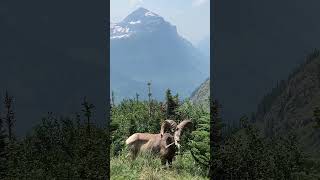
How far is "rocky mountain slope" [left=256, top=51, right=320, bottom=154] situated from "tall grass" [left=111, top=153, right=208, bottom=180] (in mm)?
97420

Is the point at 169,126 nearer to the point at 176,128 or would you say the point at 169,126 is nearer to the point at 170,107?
the point at 176,128

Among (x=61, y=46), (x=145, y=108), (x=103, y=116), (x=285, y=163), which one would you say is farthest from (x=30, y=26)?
(x=285, y=163)

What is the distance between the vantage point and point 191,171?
898 inches

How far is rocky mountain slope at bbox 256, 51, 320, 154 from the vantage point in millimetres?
134750

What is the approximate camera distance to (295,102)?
504ft

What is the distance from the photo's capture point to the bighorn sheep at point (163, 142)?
2264 centimetres

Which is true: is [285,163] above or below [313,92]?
below

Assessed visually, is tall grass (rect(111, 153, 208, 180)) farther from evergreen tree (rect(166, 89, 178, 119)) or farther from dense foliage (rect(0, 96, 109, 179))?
evergreen tree (rect(166, 89, 178, 119))

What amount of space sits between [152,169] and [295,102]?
137313mm

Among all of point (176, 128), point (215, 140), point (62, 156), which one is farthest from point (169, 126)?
point (62, 156)

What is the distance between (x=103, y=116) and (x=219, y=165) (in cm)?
1002

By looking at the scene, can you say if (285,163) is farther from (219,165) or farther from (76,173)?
(76,173)

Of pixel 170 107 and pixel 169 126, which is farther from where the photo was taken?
pixel 170 107

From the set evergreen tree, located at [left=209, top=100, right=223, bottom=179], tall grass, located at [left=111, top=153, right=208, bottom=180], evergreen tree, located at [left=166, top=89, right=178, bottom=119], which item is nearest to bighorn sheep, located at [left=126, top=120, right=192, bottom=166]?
tall grass, located at [left=111, top=153, right=208, bottom=180]
